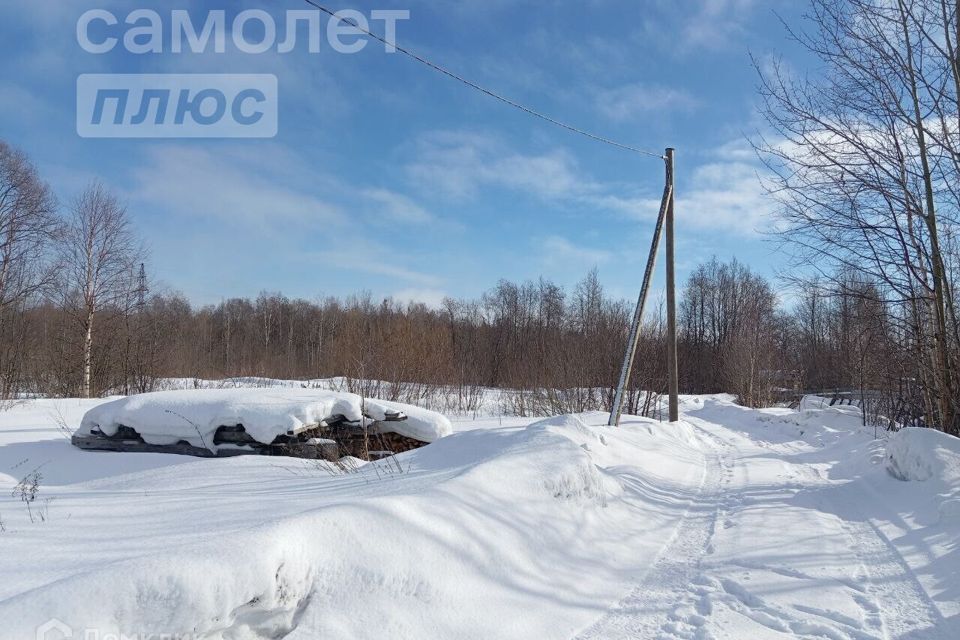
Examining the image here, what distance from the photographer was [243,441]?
9.37m

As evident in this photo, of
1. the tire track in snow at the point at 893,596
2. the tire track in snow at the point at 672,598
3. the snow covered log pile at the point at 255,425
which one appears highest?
the snow covered log pile at the point at 255,425

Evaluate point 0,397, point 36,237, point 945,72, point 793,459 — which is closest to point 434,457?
point 793,459

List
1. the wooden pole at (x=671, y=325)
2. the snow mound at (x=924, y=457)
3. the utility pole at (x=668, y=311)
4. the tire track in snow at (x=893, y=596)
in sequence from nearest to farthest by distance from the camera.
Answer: the tire track in snow at (x=893, y=596) < the snow mound at (x=924, y=457) < the utility pole at (x=668, y=311) < the wooden pole at (x=671, y=325)

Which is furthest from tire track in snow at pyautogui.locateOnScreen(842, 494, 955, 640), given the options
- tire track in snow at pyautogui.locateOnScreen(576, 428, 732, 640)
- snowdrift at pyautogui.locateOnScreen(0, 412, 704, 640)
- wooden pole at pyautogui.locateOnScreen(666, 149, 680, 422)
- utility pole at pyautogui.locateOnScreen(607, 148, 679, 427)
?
wooden pole at pyautogui.locateOnScreen(666, 149, 680, 422)

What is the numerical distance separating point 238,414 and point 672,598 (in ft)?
25.2

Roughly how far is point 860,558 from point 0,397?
2323 centimetres

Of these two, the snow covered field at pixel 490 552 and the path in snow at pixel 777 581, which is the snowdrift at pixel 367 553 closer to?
the snow covered field at pixel 490 552

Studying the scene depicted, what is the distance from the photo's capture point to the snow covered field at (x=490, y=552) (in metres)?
2.34

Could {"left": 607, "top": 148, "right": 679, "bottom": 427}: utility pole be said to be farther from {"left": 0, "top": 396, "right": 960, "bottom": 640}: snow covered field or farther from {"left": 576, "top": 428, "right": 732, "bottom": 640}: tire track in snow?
{"left": 576, "top": 428, "right": 732, "bottom": 640}: tire track in snow

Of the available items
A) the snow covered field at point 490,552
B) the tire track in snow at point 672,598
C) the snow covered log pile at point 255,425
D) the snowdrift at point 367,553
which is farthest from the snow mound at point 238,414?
the tire track in snow at point 672,598

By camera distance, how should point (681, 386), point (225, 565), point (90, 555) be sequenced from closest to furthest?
point (225, 565) < point (90, 555) < point (681, 386)

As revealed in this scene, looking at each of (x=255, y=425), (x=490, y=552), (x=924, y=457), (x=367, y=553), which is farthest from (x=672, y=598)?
(x=255, y=425)

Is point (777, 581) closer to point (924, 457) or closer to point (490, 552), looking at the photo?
point (490, 552)

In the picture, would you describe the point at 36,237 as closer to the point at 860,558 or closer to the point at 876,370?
the point at 860,558
